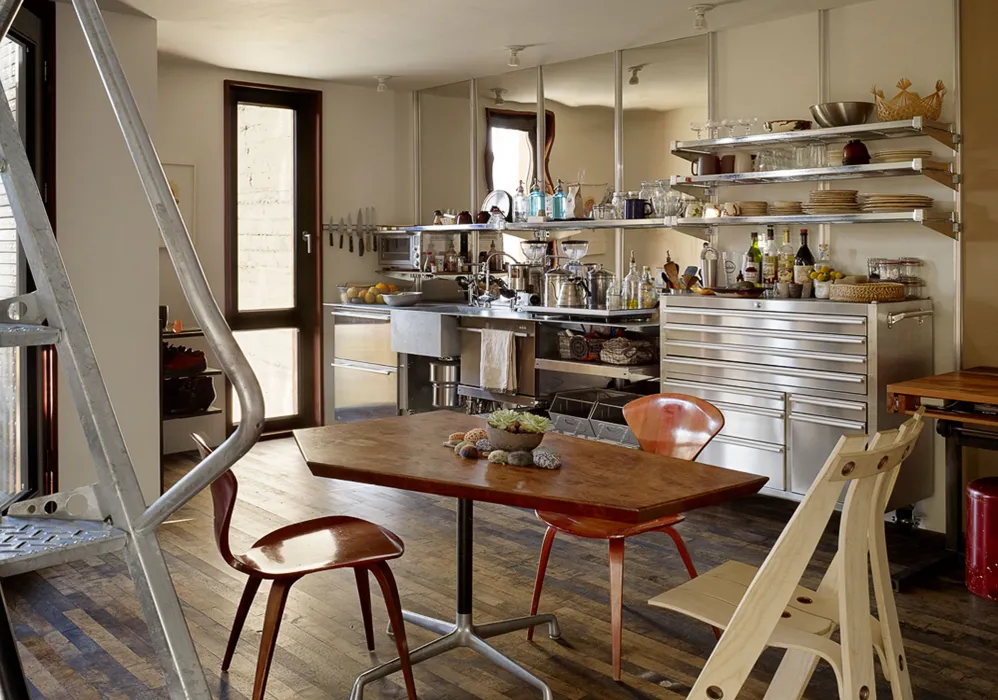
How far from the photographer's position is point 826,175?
490 cm

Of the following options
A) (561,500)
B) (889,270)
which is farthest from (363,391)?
(561,500)

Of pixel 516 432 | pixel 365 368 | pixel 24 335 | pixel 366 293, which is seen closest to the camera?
pixel 24 335

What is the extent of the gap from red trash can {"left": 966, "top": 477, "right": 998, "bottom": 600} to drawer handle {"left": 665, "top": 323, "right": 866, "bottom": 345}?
0.92m

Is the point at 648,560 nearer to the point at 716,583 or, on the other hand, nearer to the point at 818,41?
the point at 716,583

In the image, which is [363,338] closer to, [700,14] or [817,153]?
[700,14]

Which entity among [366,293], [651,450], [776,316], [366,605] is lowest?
[366,605]

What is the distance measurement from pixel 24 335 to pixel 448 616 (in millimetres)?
2666

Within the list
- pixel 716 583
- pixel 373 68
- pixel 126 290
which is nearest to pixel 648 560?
pixel 716 583

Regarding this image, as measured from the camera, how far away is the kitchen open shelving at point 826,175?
4547 mm

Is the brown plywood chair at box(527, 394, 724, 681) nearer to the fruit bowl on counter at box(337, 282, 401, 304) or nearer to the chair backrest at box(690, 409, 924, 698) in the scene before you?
the chair backrest at box(690, 409, 924, 698)

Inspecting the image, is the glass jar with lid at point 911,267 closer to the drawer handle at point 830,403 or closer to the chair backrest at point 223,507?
the drawer handle at point 830,403

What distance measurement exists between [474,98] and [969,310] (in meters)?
3.98

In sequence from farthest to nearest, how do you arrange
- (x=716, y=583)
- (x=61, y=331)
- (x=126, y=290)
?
1. (x=126, y=290)
2. (x=716, y=583)
3. (x=61, y=331)

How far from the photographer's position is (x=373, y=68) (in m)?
6.84
